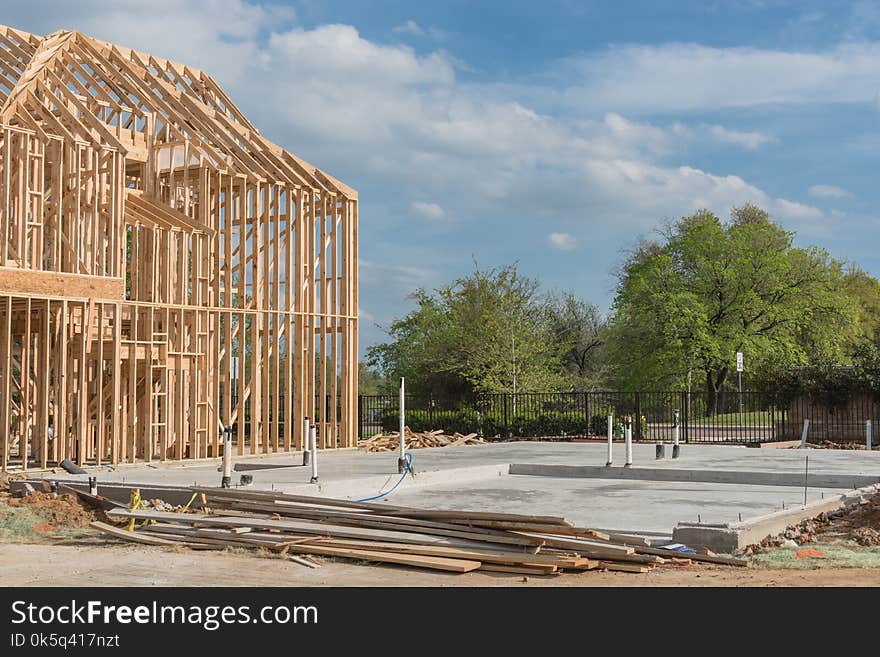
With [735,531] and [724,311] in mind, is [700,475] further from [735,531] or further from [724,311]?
[724,311]

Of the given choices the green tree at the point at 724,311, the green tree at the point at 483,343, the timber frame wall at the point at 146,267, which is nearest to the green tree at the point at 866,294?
the green tree at the point at 724,311

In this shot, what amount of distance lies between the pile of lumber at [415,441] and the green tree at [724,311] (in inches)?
796

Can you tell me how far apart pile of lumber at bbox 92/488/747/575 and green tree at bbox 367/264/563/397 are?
2778cm

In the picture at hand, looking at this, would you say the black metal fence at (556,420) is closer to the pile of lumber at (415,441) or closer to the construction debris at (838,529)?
the pile of lumber at (415,441)

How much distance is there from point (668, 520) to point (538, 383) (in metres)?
27.2

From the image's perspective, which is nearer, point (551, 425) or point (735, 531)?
point (735, 531)

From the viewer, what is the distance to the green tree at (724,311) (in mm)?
49281

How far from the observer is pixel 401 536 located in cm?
1105

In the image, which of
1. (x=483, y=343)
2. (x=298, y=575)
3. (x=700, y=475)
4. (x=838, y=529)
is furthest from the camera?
(x=483, y=343)

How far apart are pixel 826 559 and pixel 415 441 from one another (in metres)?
19.1

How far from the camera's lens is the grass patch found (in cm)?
1067

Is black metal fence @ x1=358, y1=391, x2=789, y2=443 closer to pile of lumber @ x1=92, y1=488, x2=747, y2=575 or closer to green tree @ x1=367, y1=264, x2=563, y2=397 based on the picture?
green tree @ x1=367, y1=264, x2=563, y2=397

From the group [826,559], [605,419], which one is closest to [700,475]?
[826,559]

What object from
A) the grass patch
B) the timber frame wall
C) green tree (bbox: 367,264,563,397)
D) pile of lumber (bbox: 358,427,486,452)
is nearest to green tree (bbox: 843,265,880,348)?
green tree (bbox: 367,264,563,397)
